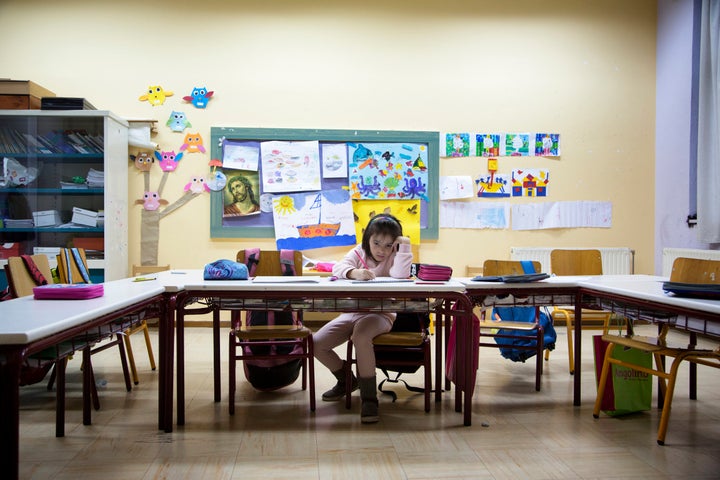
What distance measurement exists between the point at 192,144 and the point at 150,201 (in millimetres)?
678

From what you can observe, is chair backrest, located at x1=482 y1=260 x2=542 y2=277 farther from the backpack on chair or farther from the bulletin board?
the bulletin board

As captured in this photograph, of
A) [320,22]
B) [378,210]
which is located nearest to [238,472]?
[378,210]

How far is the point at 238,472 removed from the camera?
1999 millimetres

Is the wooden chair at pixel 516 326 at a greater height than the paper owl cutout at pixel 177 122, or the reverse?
the paper owl cutout at pixel 177 122

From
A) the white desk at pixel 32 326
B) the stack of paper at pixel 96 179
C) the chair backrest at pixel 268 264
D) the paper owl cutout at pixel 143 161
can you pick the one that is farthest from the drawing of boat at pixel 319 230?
the white desk at pixel 32 326

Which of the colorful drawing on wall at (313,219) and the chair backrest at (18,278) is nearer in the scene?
the chair backrest at (18,278)

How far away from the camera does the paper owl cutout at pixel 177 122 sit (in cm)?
504

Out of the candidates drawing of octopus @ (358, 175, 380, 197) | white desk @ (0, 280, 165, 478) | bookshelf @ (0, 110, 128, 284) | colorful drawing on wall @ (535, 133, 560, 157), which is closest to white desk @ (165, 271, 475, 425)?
white desk @ (0, 280, 165, 478)

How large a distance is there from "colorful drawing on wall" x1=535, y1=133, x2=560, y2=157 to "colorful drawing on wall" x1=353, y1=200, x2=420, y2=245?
1.34 meters

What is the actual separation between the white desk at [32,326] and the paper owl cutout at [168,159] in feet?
9.84

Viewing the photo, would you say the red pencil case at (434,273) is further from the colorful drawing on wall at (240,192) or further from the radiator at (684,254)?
the radiator at (684,254)

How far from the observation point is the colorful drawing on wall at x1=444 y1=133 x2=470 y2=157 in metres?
5.19

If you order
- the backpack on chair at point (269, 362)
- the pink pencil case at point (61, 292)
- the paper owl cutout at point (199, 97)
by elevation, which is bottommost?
the backpack on chair at point (269, 362)

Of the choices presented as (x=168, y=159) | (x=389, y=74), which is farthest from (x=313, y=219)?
(x=389, y=74)
